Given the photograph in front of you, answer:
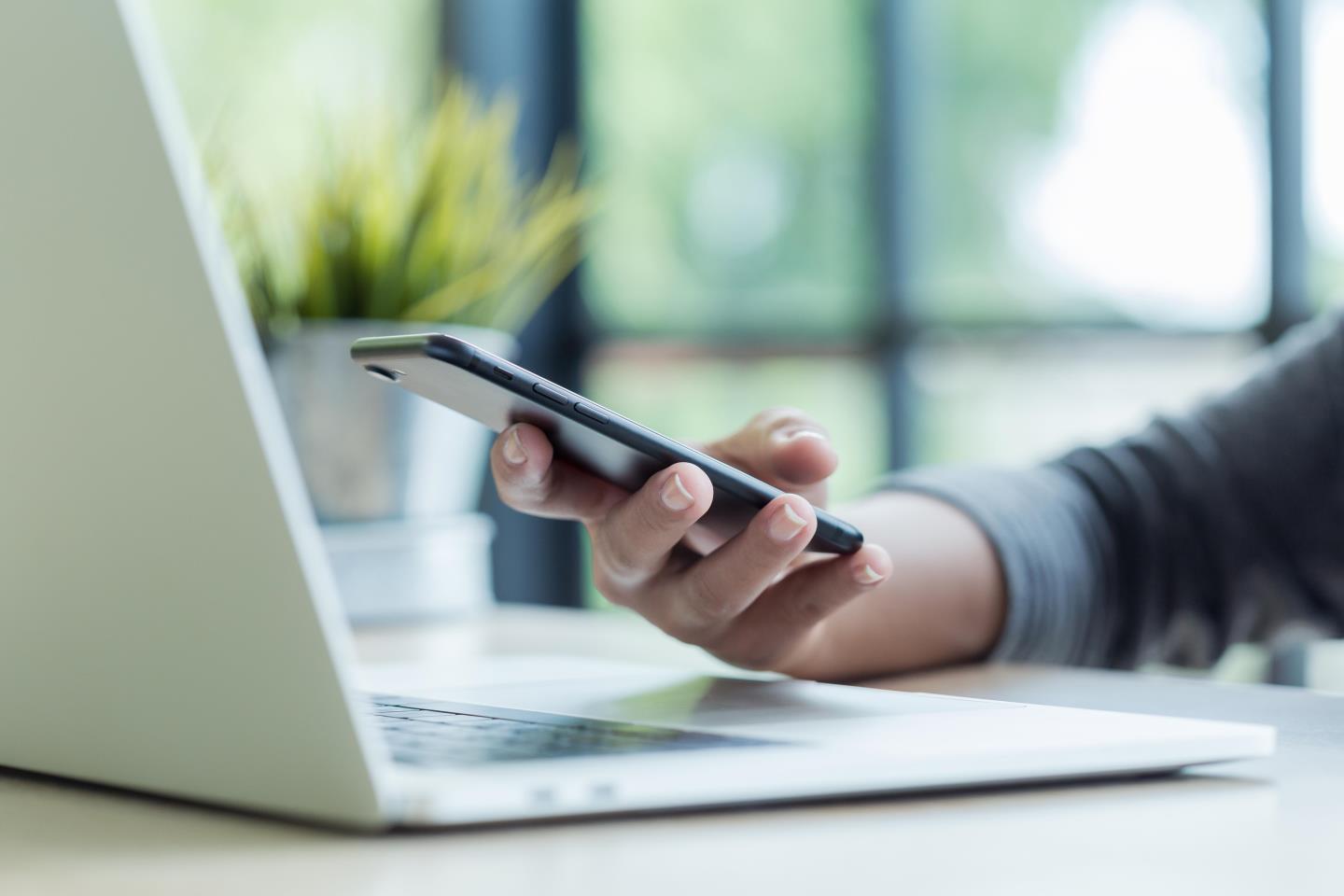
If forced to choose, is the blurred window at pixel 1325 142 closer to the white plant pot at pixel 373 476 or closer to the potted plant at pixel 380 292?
the potted plant at pixel 380 292

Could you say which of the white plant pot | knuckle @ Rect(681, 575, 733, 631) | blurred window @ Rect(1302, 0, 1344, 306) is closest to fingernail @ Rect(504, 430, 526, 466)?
knuckle @ Rect(681, 575, 733, 631)

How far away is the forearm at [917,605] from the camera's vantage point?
0.74 meters

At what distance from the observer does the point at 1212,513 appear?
3.07 feet

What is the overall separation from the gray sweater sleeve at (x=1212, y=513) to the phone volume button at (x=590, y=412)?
436 millimetres

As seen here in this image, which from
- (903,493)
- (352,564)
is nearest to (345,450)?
(352,564)

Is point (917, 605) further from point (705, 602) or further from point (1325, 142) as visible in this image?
point (1325, 142)

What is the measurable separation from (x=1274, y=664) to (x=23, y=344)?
6.57 ft

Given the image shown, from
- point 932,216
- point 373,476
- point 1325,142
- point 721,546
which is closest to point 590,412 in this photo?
point 721,546

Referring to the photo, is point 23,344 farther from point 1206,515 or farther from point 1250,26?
point 1250,26

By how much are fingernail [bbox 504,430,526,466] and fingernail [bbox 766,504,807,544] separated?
100 millimetres

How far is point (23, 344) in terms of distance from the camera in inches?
15.2

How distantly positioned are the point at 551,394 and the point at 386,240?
82cm

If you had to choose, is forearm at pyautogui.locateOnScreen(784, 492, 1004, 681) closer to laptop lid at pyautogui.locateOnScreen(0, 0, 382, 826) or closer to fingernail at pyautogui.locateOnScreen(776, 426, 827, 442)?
fingernail at pyautogui.locateOnScreen(776, 426, 827, 442)

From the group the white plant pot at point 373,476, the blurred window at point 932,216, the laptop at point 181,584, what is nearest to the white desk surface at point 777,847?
the laptop at point 181,584
